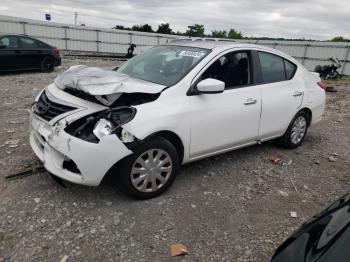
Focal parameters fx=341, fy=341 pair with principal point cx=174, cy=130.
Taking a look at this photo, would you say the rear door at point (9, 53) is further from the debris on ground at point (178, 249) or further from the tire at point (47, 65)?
the debris on ground at point (178, 249)

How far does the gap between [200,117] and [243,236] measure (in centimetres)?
137

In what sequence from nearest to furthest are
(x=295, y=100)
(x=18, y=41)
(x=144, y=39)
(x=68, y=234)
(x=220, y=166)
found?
(x=68, y=234) → (x=220, y=166) → (x=295, y=100) → (x=18, y=41) → (x=144, y=39)

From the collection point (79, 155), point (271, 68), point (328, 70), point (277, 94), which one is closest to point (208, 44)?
point (271, 68)

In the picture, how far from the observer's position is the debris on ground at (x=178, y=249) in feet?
9.78

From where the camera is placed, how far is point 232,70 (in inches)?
175

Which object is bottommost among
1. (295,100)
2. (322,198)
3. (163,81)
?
(322,198)

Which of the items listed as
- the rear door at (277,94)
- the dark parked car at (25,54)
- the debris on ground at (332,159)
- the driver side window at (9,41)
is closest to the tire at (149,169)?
the rear door at (277,94)

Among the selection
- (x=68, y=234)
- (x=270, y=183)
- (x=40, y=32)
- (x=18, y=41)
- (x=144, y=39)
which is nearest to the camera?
(x=68, y=234)

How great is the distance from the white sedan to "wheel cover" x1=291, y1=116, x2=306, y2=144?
569 millimetres

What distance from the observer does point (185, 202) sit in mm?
3783

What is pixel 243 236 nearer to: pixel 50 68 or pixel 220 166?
pixel 220 166

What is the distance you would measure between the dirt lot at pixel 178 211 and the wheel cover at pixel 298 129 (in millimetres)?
407

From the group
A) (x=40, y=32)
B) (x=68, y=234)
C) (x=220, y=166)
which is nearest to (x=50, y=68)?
(x=40, y=32)

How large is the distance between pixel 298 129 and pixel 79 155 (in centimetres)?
380
